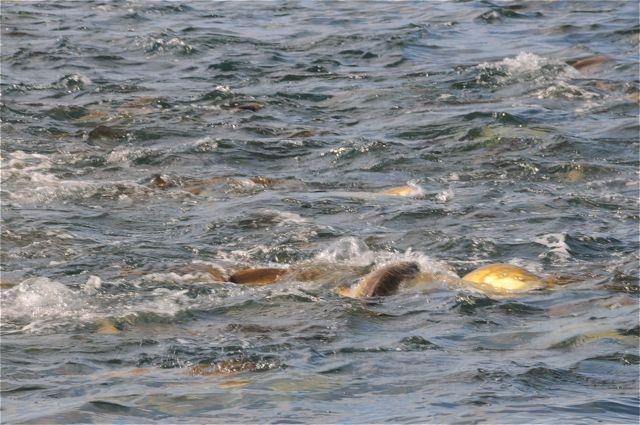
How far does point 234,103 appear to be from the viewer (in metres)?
12.8

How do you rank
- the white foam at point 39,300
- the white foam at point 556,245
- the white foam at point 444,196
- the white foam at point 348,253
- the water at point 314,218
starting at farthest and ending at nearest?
the white foam at point 444,196
the white foam at point 556,245
the white foam at point 348,253
the white foam at point 39,300
the water at point 314,218

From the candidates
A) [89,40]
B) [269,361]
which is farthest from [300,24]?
[269,361]

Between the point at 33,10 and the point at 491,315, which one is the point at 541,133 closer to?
the point at 491,315

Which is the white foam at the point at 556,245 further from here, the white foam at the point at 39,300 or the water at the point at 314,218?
the white foam at the point at 39,300

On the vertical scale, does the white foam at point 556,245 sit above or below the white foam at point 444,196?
below

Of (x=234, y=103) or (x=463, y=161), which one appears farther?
(x=234, y=103)

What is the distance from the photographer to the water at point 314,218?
216 inches

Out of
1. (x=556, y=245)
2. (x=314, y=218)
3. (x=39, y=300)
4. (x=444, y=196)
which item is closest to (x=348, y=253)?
(x=314, y=218)

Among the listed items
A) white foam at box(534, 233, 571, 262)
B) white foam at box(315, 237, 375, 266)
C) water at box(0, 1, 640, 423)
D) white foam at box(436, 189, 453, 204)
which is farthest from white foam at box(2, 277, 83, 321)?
white foam at box(436, 189, 453, 204)

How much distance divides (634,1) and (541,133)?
28.2 ft

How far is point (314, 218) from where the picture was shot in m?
8.91

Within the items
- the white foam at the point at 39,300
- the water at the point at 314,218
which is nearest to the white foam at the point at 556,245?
the water at the point at 314,218

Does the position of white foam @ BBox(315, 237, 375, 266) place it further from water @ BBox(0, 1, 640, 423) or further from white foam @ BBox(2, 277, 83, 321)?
white foam @ BBox(2, 277, 83, 321)

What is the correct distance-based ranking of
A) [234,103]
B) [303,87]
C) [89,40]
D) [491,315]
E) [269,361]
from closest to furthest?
1. [269,361]
2. [491,315]
3. [234,103]
4. [303,87]
5. [89,40]
